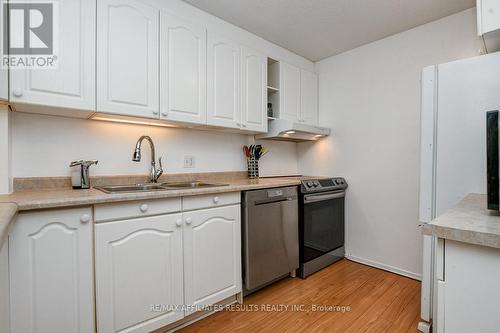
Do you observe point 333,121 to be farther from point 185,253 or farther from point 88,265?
point 88,265

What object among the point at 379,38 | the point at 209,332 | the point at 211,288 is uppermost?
the point at 379,38

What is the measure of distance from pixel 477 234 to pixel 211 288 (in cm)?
151

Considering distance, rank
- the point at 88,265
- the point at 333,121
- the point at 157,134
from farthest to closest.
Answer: the point at 333,121
the point at 157,134
the point at 88,265

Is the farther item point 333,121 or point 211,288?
point 333,121

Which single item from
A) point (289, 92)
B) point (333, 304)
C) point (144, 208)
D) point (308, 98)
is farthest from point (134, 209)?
point (308, 98)

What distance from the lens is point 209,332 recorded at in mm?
1598

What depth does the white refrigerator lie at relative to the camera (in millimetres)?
1372

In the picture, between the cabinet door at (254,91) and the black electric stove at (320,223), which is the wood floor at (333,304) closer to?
the black electric stove at (320,223)

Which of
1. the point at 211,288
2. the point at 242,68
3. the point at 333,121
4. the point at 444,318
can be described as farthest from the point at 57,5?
the point at 333,121

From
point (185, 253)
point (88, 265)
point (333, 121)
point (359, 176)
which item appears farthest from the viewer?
point (333, 121)

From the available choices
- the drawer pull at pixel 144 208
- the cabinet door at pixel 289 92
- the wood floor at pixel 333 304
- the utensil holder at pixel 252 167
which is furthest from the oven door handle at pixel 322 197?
the drawer pull at pixel 144 208

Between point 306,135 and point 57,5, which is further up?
point 57,5

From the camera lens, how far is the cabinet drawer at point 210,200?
1608mm

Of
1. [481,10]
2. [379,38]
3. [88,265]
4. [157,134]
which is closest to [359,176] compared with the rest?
[379,38]
